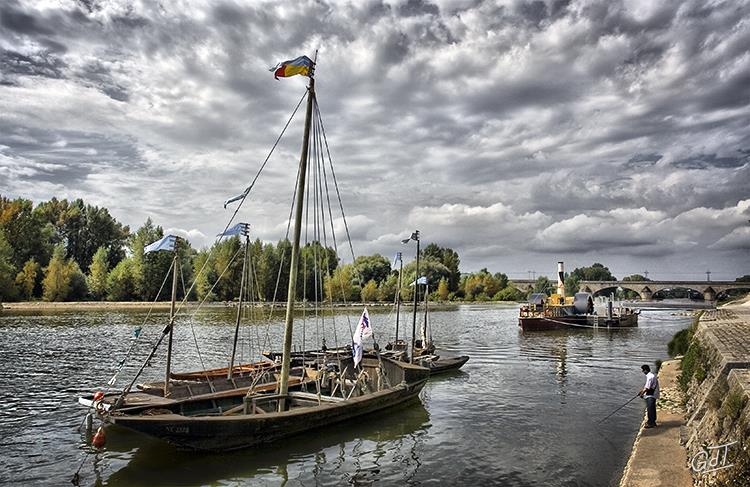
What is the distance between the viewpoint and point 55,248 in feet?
348

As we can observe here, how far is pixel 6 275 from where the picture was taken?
90000 millimetres

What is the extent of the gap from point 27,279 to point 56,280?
181 inches

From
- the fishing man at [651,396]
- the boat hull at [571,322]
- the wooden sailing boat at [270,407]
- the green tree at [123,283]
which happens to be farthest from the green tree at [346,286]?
the fishing man at [651,396]

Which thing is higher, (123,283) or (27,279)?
(27,279)

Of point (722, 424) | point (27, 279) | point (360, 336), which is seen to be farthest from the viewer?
point (27, 279)

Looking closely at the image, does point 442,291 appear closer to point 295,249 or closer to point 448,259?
point 448,259

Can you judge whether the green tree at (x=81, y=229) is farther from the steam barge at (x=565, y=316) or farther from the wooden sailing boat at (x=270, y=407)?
the wooden sailing boat at (x=270, y=407)

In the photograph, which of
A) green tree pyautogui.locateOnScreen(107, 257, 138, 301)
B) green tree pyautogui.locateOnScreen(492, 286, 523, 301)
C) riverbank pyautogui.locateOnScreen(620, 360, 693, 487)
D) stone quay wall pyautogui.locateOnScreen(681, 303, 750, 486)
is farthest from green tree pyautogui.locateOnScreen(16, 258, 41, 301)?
green tree pyautogui.locateOnScreen(492, 286, 523, 301)

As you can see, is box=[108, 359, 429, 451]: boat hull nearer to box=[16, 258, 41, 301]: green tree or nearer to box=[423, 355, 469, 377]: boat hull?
box=[423, 355, 469, 377]: boat hull

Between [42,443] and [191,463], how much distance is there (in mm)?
6265

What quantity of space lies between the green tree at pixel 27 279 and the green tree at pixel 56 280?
1.92 metres

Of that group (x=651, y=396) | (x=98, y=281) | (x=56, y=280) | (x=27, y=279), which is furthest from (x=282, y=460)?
(x=98, y=281)

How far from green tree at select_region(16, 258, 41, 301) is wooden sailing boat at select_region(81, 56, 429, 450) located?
9602cm

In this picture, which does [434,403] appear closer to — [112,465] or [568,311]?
[112,465]
